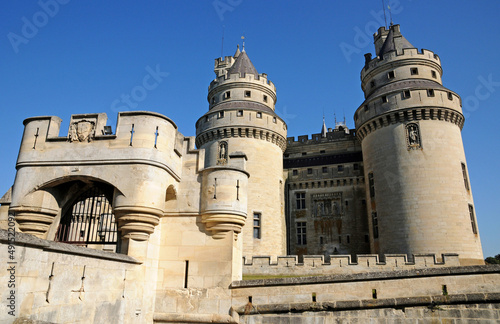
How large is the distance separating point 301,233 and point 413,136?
11.0 metres

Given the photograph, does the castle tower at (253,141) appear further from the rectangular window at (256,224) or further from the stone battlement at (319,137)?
the stone battlement at (319,137)

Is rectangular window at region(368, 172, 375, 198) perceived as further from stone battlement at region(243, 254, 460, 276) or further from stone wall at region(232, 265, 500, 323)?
stone wall at region(232, 265, 500, 323)

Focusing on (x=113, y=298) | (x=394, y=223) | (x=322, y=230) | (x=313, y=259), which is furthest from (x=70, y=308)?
(x=322, y=230)

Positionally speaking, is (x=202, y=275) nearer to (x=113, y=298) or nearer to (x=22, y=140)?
(x=113, y=298)

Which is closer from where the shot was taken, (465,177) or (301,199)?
(465,177)

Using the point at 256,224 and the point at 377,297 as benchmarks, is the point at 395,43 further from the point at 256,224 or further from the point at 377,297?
the point at 377,297

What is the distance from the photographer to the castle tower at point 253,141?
2398 centimetres

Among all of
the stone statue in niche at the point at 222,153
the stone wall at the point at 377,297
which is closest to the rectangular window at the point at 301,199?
the stone statue in niche at the point at 222,153

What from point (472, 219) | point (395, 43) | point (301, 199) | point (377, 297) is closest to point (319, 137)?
point (301, 199)

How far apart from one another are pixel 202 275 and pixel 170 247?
1.14 metres

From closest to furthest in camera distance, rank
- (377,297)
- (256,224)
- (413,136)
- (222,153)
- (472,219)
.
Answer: (377,297)
(472,219)
(413,136)
(256,224)
(222,153)

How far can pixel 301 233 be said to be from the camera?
28203mm

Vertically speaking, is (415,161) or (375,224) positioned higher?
(415,161)

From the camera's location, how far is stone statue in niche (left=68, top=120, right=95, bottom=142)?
914 cm
